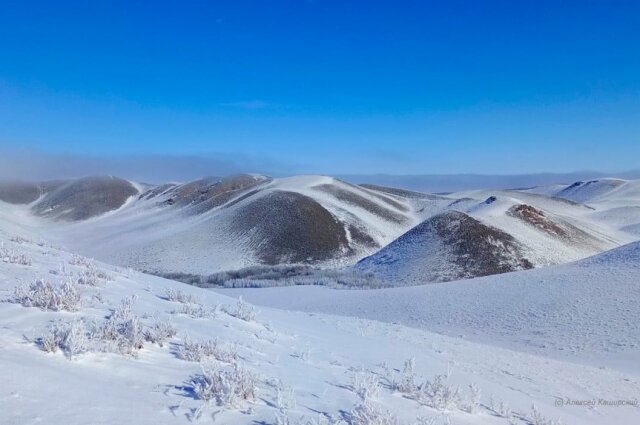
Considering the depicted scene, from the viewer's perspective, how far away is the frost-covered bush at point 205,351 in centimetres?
539

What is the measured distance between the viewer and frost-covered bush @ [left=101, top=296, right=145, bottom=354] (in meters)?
5.04

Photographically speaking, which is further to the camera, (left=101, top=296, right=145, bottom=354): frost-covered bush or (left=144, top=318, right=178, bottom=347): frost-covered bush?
(left=144, top=318, right=178, bottom=347): frost-covered bush

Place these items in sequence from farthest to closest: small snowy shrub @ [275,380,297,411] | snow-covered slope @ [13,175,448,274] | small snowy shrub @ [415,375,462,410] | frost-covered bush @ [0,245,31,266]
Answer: snow-covered slope @ [13,175,448,274]
frost-covered bush @ [0,245,31,266]
small snowy shrub @ [415,375,462,410]
small snowy shrub @ [275,380,297,411]

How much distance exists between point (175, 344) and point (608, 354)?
1331 centimetres

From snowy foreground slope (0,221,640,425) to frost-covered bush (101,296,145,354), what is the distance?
2 centimetres

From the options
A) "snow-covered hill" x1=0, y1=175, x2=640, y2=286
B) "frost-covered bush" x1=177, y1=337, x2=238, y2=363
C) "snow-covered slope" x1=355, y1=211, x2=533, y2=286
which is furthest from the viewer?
"snow-covered hill" x1=0, y1=175, x2=640, y2=286

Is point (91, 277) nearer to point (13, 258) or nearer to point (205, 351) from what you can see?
point (13, 258)

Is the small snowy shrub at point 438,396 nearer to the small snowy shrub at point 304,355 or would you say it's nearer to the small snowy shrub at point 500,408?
the small snowy shrub at point 500,408

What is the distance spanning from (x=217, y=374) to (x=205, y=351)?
114cm

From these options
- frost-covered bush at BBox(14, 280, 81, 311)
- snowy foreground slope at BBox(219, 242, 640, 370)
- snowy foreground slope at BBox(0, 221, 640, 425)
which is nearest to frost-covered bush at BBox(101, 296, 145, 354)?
snowy foreground slope at BBox(0, 221, 640, 425)

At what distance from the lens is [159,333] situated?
5719 millimetres

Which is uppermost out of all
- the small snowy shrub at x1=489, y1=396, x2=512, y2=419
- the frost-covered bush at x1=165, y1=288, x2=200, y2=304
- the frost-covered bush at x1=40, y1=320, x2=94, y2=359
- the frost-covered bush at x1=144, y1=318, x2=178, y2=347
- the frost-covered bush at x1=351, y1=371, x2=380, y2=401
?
the frost-covered bush at x1=40, y1=320, x2=94, y2=359

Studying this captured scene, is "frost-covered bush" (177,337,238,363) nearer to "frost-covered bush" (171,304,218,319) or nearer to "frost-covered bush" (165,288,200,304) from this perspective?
"frost-covered bush" (171,304,218,319)

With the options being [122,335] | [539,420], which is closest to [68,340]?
[122,335]
